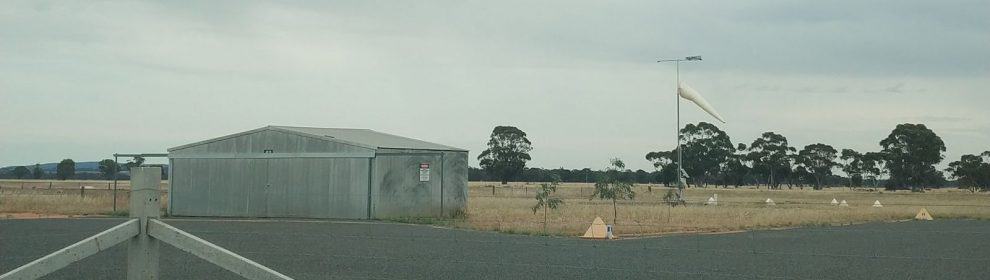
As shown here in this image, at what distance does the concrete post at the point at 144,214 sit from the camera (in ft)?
16.0

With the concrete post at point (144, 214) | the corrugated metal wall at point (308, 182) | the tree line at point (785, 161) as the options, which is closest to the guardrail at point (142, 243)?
the concrete post at point (144, 214)

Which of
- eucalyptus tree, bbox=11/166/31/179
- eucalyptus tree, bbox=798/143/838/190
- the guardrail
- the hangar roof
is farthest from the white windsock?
eucalyptus tree, bbox=11/166/31/179

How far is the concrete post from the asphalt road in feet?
21.2

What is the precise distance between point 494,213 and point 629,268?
18.2m

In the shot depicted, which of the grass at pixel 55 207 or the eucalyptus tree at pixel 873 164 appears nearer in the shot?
the grass at pixel 55 207

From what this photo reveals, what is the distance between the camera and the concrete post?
4.87 meters

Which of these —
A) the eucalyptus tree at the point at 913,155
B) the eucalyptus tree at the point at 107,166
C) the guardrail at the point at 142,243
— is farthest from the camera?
→ the eucalyptus tree at the point at 107,166

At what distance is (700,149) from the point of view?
112 meters

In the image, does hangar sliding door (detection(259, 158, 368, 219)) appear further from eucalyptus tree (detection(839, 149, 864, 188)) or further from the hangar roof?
eucalyptus tree (detection(839, 149, 864, 188))

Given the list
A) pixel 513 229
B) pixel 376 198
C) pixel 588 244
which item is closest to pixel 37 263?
pixel 588 244

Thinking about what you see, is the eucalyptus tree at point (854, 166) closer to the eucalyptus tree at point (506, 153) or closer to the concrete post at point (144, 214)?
the eucalyptus tree at point (506, 153)

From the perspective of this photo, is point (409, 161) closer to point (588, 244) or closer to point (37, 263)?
point (588, 244)

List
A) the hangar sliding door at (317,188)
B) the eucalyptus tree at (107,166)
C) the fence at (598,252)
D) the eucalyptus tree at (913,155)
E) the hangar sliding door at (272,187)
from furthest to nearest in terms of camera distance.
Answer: the eucalyptus tree at (107,166), the eucalyptus tree at (913,155), the hangar sliding door at (272,187), the hangar sliding door at (317,188), the fence at (598,252)

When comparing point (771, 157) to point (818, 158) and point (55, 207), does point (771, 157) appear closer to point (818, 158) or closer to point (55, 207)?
point (818, 158)
